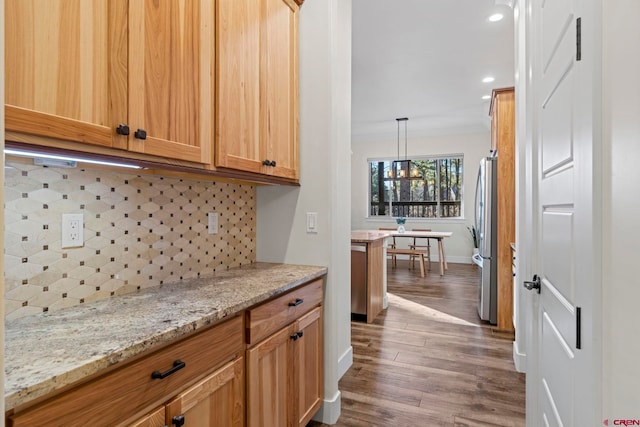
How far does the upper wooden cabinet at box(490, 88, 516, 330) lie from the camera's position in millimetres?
3213

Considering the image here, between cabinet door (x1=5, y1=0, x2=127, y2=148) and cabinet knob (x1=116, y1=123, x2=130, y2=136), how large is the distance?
0.02 meters

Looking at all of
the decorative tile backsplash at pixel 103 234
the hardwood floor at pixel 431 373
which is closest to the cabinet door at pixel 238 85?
the decorative tile backsplash at pixel 103 234

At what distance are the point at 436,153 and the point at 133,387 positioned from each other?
25.2 feet

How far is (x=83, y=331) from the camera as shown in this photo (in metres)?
0.91

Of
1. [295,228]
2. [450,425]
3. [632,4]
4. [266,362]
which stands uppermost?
[632,4]

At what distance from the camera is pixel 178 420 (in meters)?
0.94

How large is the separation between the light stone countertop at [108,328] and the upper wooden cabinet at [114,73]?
0.53 metres

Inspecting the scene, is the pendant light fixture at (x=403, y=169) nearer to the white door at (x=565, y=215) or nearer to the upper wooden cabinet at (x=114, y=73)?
the white door at (x=565, y=215)

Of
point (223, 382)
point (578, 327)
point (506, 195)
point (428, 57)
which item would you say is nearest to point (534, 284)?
point (578, 327)

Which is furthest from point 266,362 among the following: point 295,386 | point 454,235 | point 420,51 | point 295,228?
point 454,235

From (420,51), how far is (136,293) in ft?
12.6

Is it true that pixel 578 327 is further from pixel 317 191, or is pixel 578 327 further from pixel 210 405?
pixel 317 191

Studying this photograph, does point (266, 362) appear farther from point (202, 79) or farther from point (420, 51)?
point (420, 51)

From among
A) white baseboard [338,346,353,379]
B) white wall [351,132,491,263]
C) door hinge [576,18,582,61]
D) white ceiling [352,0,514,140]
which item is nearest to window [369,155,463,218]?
white wall [351,132,491,263]
